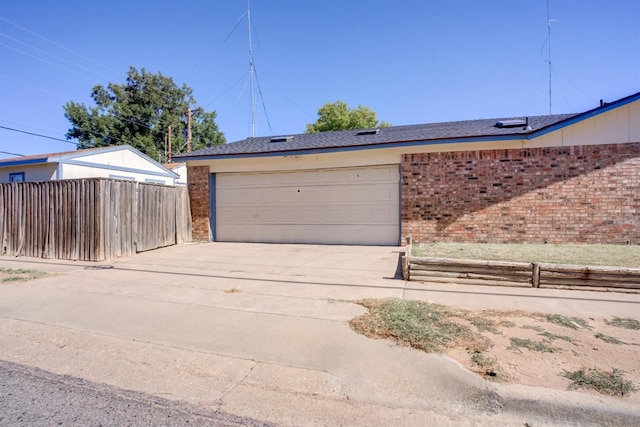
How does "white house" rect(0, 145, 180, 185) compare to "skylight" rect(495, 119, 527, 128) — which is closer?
"skylight" rect(495, 119, 527, 128)

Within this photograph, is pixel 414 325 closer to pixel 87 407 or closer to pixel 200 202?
pixel 87 407

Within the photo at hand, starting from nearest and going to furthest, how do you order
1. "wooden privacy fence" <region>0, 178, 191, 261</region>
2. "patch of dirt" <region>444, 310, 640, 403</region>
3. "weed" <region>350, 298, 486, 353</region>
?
"patch of dirt" <region>444, 310, 640, 403</region> → "weed" <region>350, 298, 486, 353</region> → "wooden privacy fence" <region>0, 178, 191, 261</region>

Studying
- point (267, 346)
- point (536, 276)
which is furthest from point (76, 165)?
point (536, 276)

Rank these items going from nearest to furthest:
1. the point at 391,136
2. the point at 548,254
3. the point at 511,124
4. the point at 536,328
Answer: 1. the point at 536,328
2. the point at 548,254
3. the point at 511,124
4. the point at 391,136

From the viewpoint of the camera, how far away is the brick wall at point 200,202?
510 inches

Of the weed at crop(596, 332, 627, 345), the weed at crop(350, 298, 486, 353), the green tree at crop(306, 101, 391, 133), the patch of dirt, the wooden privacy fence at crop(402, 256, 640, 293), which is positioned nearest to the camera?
the patch of dirt

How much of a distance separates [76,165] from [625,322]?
16.2 meters

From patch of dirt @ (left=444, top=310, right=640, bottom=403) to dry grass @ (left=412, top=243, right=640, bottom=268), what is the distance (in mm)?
2843

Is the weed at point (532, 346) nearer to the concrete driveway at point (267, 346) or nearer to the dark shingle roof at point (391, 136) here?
the concrete driveway at point (267, 346)

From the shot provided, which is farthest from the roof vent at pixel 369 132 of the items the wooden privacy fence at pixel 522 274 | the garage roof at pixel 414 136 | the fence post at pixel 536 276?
the fence post at pixel 536 276

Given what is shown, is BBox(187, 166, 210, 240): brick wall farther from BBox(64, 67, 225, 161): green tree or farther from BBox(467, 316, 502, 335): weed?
BBox(64, 67, 225, 161): green tree

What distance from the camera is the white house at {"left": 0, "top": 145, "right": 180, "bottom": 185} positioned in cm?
1295

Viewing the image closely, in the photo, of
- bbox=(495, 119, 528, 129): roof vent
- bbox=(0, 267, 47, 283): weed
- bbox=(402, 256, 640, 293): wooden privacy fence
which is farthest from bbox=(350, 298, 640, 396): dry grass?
bbox=(495, 119, 528, 129): roof vent

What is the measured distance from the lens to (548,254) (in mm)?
7621
